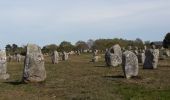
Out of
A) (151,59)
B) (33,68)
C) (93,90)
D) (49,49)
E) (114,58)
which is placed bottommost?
(93,90)

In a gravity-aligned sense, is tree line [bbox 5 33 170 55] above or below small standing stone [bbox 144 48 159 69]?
above

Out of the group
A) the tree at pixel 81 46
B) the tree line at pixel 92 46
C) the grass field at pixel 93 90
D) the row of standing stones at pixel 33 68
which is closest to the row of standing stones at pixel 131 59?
the grass field at pixel 93 90

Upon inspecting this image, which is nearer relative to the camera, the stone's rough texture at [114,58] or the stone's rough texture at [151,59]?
the stone's rough texture at [151,59]

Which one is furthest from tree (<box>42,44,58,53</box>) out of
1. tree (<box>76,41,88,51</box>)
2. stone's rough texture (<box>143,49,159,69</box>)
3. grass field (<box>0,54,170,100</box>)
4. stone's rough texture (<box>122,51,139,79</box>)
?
grass field (<box>0,54,170,100</box>)

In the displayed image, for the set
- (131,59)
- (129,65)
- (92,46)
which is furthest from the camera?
(92,46)

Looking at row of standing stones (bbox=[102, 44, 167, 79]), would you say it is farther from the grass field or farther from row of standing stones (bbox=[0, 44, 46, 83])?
row of standing stones (bbox=[0, 44, 46, 83])

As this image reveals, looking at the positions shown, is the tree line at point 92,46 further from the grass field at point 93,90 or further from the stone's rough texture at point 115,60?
the grass field at point 93,90

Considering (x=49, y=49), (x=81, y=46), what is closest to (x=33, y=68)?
(x=49, y=49)

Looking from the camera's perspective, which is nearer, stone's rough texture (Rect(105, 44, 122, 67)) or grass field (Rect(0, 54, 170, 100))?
grass field (Rect(0, 54, 170, 100))

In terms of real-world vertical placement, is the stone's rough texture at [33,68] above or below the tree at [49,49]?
below

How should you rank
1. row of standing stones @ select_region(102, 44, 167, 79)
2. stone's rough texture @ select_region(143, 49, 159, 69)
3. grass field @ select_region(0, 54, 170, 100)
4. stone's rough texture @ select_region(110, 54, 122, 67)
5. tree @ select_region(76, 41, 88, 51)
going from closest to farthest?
grass field @ select_region(0, 54, 170, 100) < row of standing stones @ select_region(102, 44, 167, 79) < stone's rough texture @ select_region(143, 49, 159, 69) < stone's rough texture @ select_region(110, 54, 122, 67) < tree @ select_region(76, 41, 88, 51)

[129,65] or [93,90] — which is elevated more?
[129,65]

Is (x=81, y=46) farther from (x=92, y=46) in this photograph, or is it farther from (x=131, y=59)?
(x=131, y=59)

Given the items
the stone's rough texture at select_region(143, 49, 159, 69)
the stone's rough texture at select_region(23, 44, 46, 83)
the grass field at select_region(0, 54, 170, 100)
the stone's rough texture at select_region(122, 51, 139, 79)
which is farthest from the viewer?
the stone's rough texture at select_region(143, 49, 159, 69)
